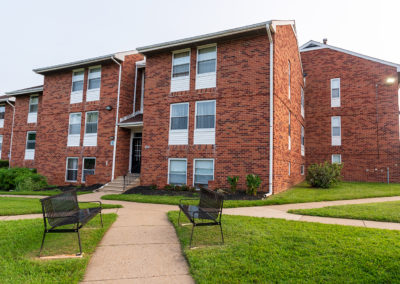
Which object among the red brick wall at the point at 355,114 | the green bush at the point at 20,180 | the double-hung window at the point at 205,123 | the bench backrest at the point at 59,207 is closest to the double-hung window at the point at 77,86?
the green bush at the point at 20,180

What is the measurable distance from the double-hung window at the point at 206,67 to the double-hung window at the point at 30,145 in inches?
552

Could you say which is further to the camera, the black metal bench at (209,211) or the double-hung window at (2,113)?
the double-hung window at (2,113)

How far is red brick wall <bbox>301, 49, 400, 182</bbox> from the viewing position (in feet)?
52.4

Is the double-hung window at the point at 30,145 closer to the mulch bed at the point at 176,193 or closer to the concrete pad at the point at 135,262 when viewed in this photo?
the mulch bed at the point at 176,193

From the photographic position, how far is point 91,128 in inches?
599

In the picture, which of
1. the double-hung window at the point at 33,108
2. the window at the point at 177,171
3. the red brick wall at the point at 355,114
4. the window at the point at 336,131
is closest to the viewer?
the window at the point at 177,171

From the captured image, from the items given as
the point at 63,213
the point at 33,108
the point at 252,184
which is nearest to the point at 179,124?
the point at 252,184

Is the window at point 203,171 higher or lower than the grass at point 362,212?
higher

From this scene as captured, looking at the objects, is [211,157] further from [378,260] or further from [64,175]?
[64,175]

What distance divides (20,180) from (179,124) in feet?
29.3

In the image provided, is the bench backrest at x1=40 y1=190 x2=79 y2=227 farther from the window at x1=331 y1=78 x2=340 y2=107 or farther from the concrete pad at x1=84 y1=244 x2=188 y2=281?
the window at x1=331 y1=78 x2=340 y2=107

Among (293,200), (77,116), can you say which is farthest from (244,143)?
(77,116)

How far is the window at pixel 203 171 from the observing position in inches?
457

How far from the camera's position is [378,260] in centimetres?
359
